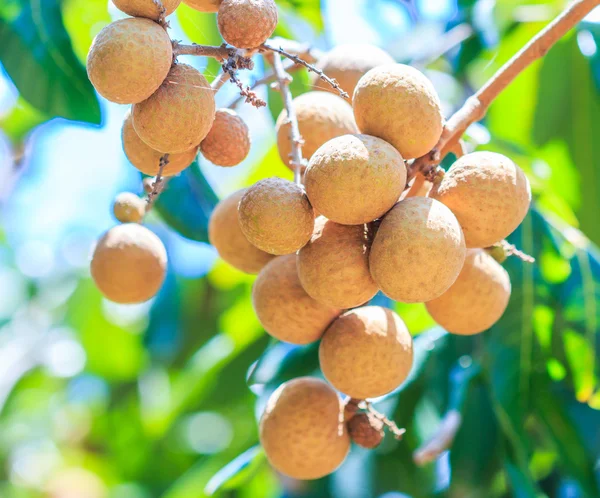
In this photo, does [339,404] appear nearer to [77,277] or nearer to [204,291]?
[204,291]

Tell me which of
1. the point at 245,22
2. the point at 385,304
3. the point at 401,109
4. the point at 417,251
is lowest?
the point at 385,304

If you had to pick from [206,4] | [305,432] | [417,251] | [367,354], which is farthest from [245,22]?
[305,432]

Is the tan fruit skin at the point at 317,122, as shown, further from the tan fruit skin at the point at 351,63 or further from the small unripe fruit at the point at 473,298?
the small unripe fruit at the point at 473,298

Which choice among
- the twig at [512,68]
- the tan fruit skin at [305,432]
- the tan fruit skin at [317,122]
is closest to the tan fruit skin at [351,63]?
the tan fruit skin at [317,122]

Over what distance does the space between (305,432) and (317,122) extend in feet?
1.62

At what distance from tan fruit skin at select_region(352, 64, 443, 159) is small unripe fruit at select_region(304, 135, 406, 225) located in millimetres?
47

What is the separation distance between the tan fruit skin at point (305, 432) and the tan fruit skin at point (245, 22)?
555 mm

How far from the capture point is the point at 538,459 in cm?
171

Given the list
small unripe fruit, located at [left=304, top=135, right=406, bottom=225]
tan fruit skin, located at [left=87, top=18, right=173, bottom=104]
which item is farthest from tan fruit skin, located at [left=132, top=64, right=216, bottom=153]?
small unripe fruit, located at [left=304, top=135, right=406, bottom=225]

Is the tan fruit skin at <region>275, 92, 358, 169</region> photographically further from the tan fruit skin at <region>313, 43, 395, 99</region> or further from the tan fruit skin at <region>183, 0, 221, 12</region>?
the tan fruit skin at <region>183, 0, 221, 12</region>

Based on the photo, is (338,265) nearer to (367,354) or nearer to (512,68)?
(367,354)

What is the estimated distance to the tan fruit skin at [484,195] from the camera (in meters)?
0.87

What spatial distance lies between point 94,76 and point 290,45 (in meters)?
0.54

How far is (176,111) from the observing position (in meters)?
0.79
